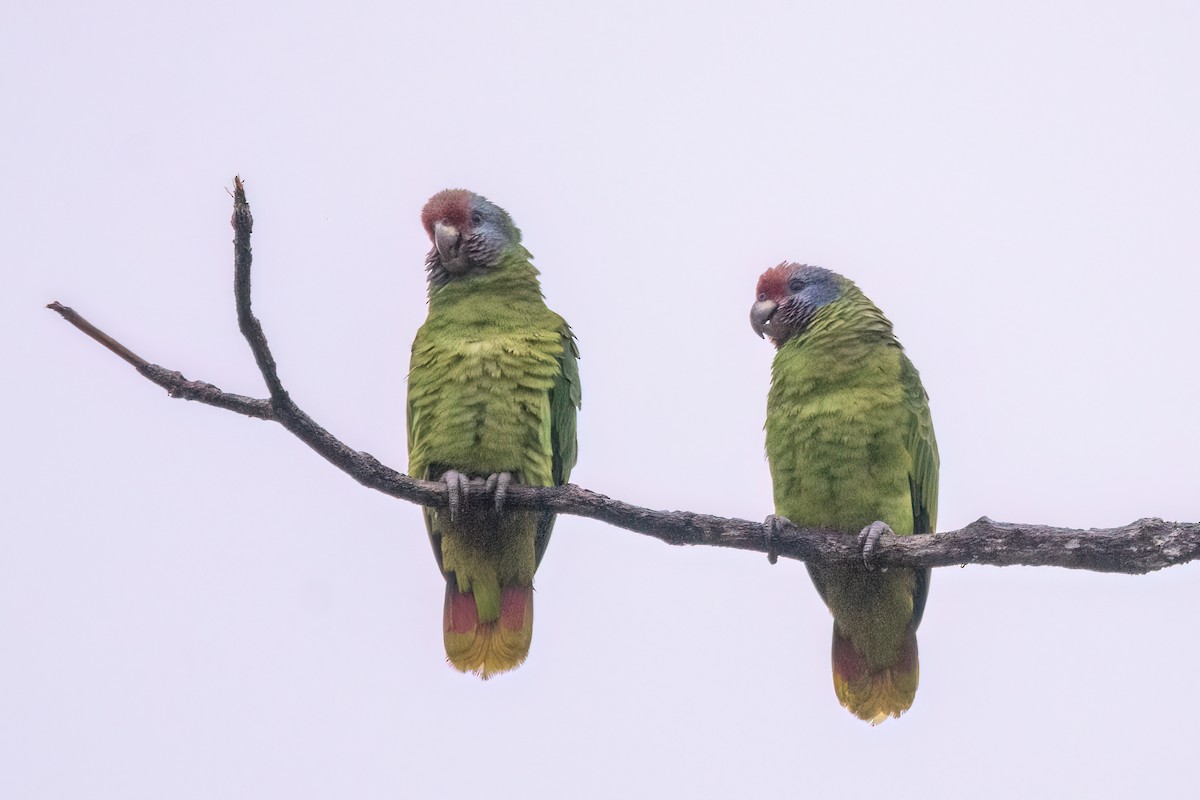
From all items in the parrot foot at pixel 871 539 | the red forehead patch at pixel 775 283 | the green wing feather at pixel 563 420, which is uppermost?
the red forehead patch at pixel 775 283

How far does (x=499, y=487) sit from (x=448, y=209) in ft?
6.33

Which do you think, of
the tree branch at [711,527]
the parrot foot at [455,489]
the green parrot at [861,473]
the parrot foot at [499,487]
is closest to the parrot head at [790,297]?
the green parrot at [861,473]

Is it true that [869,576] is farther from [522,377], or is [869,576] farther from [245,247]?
[245,247]

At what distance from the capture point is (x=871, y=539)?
17.2ft

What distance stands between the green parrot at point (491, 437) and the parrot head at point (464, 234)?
189mm

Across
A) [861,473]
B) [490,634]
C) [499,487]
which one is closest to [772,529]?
[861,473]

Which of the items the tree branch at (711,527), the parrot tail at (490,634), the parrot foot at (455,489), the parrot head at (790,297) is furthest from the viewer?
the parrot head at (790,297)

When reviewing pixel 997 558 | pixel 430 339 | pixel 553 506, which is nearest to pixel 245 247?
pixel 553 506

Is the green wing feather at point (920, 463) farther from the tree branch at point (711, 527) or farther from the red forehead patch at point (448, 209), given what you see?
the red forehead patch at point (448, 209)

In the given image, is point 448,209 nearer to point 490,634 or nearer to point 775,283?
point 775,283

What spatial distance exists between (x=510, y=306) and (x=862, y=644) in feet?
8.37

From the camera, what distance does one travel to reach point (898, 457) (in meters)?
5.70

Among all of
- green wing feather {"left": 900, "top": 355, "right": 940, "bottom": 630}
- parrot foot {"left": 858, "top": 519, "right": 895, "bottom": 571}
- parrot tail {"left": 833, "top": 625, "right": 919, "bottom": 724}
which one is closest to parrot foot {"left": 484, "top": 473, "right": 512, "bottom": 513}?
parrot foot {"left": 858, "top": 519, "right": 895, "bottom": 571}

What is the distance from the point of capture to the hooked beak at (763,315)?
6688 mm
